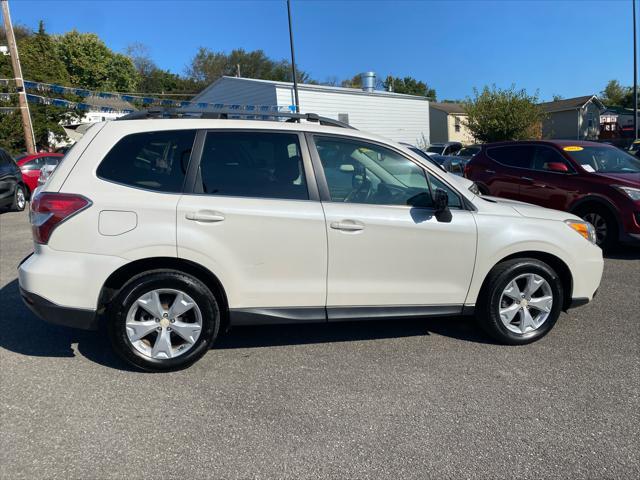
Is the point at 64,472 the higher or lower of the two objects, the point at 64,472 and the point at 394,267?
the lower

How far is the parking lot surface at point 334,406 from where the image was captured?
2.53 metres

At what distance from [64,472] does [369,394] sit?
5.86 feet

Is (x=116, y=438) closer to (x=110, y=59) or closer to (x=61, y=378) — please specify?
(x=61, y=378)

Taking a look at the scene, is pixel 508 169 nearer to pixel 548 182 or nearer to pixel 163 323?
pixel 548 182

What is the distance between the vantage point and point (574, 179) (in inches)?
283

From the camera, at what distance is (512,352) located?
3.82 metres

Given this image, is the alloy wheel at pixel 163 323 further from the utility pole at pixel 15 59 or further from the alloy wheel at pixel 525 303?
the utility pole at pixel 15 59

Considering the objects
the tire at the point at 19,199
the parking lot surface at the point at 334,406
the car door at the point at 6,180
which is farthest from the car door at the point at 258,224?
the tire at the point at 19,199

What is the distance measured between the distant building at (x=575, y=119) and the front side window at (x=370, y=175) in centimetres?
4590

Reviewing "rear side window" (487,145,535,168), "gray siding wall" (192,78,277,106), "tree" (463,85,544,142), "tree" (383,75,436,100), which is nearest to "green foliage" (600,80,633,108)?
"tree" (383,75,436,100)

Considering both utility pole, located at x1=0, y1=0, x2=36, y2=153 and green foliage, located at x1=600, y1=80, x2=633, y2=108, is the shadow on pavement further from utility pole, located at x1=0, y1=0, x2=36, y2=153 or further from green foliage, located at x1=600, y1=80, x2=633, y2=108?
green foliage, located at x1=600, y1=80, x2=633, y2=108

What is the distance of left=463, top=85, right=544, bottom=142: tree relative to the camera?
29.6 meters

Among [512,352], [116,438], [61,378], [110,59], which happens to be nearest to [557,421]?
[512,352]

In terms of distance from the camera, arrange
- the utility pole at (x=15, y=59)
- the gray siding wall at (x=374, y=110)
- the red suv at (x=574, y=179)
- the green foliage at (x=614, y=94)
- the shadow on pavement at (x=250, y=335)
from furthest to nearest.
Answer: the green foliage at (x=614, y=94), the gray siding wall at (x=374, y=110), the utility pole at (x=15, y=59), the red suv at (x=574, y=179), the shadow on pavement at (x=250, y=335)
